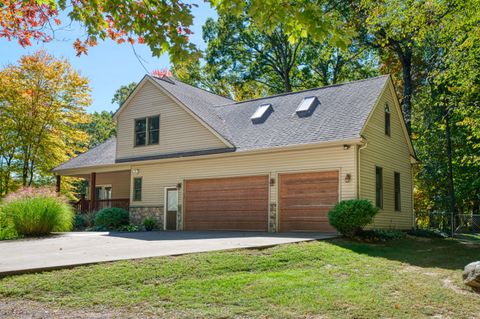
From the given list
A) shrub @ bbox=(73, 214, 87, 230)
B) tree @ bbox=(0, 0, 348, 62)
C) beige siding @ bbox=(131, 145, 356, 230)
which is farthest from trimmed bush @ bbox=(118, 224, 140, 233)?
tree @ bbox=(0, 0, 348, 62)

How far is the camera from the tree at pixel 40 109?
2569 centimetres

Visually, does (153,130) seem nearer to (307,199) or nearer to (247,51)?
(307,199)

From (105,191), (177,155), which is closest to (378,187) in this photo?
(177,155)

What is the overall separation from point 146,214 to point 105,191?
589cm

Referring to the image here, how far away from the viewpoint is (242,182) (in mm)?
17703

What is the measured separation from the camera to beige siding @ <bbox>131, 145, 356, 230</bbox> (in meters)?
15.3

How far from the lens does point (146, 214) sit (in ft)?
67.3

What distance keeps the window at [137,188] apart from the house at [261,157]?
45 millimetres

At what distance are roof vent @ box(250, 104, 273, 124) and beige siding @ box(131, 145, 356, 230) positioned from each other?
220 centimetres

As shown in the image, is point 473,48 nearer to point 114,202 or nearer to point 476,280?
point 476,280

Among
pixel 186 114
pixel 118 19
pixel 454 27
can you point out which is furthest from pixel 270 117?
pixel 118 19

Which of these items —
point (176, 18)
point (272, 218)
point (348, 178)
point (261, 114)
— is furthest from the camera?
point (261, 114)

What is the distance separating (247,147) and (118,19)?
11212mm

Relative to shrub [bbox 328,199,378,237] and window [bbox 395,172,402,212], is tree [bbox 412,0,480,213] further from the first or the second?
shrub [bbox 328,199,378,237]
